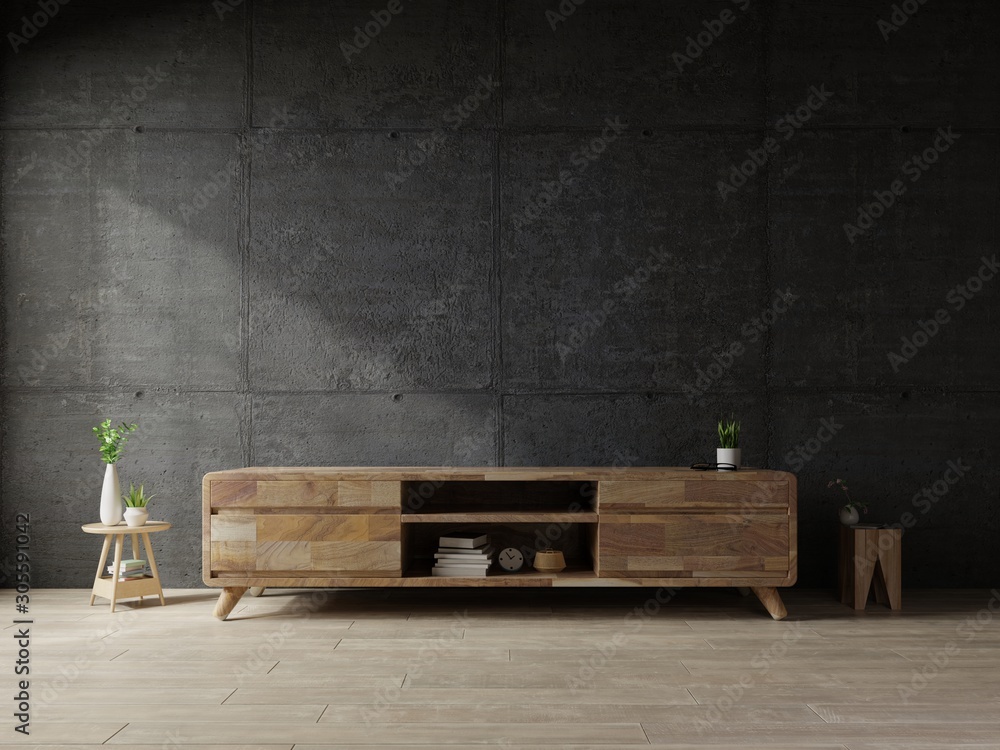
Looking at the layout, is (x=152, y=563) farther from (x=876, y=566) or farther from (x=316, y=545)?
(x=876, y=566)

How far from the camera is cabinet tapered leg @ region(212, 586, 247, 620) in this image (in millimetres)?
3926

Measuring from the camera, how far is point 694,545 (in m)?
3.91

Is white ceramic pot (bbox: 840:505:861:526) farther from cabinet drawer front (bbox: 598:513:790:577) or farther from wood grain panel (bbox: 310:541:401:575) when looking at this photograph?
wood grain panel (bbox: 310:541:401:575)

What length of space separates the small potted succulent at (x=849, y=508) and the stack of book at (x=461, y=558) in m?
1.80

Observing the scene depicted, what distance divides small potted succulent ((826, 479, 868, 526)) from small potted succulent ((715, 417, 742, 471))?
2.00 ft

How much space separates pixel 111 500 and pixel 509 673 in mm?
2325

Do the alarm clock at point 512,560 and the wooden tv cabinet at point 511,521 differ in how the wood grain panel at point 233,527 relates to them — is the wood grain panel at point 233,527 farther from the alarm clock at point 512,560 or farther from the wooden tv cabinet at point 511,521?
the alarm clock at point 512,560

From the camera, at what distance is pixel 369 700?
9.04 feet

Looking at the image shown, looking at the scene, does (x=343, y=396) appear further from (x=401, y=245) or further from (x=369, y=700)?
(x=369, y=700)

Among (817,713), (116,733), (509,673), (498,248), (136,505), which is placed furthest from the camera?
(498,248)

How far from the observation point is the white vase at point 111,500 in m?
4.22

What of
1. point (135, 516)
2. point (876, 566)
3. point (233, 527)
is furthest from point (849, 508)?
point (135, 516)

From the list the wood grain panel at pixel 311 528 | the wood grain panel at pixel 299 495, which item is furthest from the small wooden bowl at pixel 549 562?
the wood grain panel at pixel 299 495

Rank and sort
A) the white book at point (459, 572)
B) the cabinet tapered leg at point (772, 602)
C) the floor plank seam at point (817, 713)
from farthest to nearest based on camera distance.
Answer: the white book at point (459, 572), the cabinet tapered leg at point (772, 602), the floor plank seam at point (817, 713)
